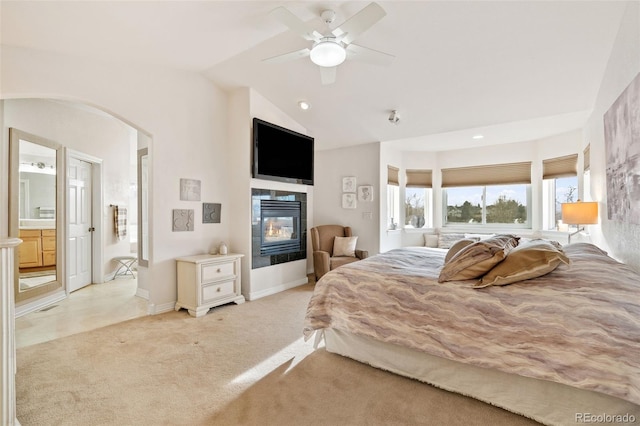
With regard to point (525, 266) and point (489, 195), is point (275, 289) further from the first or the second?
point (489, 195)

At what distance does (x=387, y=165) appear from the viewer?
18.2 feet

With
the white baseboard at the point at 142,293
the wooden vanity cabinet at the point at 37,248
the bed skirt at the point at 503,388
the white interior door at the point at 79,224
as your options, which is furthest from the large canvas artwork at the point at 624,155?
the white interior door at the point at 79,224

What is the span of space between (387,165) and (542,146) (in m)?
2.69

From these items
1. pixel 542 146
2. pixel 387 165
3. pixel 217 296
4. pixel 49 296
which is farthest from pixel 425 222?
pixel 49 296

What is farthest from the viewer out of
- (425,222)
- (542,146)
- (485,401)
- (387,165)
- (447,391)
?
(425,222)

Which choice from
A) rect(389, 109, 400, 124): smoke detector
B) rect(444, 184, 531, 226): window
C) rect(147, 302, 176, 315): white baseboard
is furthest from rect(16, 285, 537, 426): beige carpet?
rect(444, 184, 531, 226): window

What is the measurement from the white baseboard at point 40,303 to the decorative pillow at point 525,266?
15.4 feet

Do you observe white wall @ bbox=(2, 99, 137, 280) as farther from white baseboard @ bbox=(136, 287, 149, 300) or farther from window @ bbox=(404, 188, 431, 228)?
window @ bbox=(404, 188, 431, 228)

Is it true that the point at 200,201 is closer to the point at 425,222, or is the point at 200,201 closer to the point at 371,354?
the point at 371,354

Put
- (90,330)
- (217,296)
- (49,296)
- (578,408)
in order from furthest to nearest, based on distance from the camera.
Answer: (49,296) → (217,296) → (90,330) → (578,408)

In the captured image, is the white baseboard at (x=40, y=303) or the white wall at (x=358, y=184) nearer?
the white baseboard at (x=40, y=303)

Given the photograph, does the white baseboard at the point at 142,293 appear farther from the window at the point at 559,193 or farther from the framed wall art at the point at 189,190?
the window at the point at 559,193

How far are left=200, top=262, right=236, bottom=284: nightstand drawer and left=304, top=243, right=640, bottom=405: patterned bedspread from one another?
5.55 feet

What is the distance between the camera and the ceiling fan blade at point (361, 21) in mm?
1972
